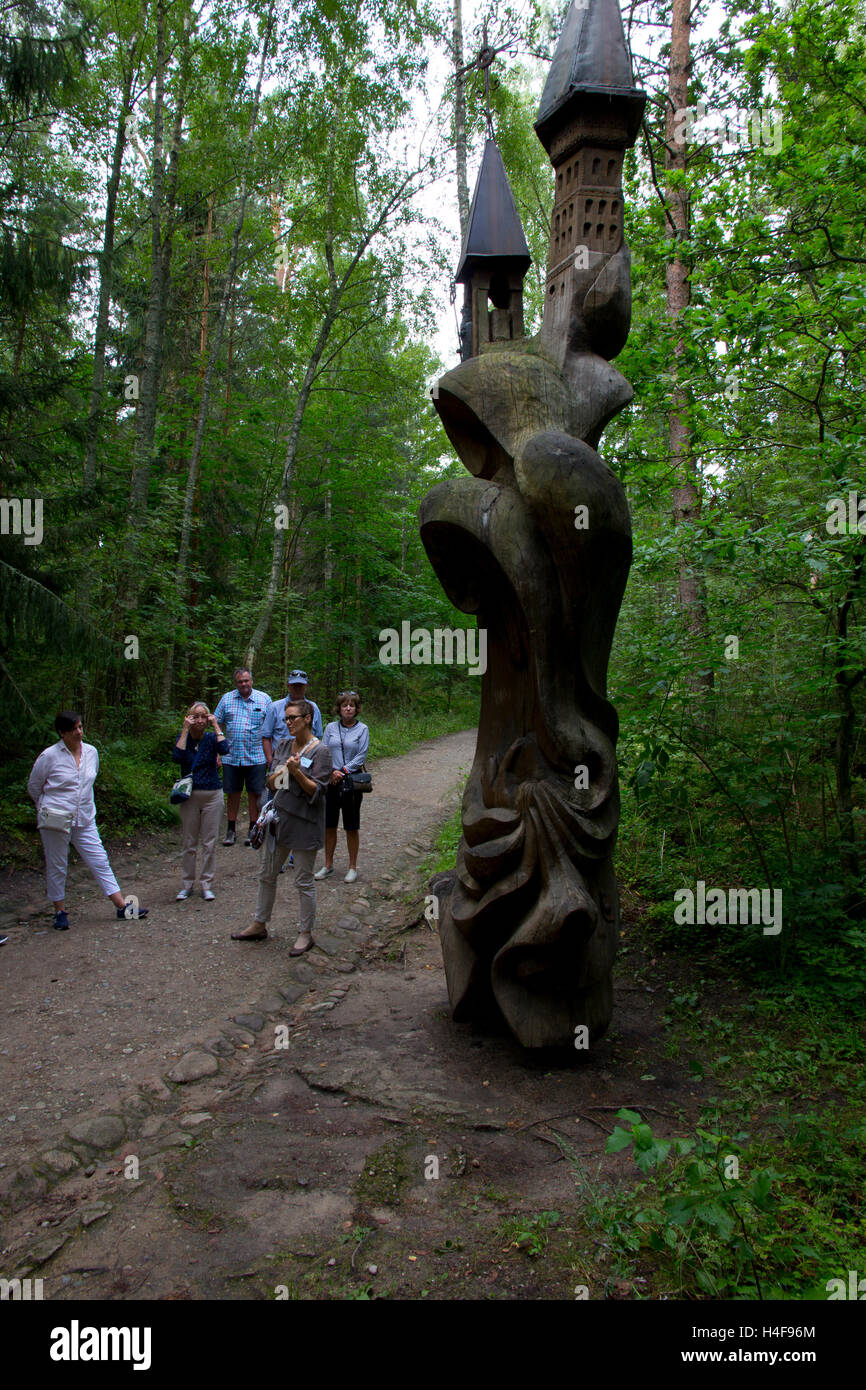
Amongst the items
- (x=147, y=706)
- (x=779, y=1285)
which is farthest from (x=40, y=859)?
(x=779, y=1285)

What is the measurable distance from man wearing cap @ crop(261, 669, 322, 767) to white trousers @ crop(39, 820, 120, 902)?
70.5 inches

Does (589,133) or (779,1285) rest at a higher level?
(589,133)

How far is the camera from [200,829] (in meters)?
7.09

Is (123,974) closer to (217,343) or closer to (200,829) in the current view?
(200,829)

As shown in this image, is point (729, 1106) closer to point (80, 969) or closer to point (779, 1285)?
point (779, 1285)

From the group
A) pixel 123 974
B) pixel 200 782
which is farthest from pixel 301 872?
pixel 200 782

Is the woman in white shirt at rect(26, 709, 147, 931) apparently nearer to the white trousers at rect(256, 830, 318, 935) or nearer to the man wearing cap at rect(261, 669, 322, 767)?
the white trousers at rect(256, 830, 318, 935)

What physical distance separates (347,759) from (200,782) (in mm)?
1404

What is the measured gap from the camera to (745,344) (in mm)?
5863

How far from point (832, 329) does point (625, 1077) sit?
511cm

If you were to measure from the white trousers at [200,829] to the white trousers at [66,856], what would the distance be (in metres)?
0.73

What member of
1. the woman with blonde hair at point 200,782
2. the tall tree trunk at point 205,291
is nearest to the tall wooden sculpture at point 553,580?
the woman with blonde hair at point 200,782

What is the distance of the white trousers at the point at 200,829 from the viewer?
274 inches

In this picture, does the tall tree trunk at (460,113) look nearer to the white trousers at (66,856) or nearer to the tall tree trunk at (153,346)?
the tall tree trunk at (153,346)
